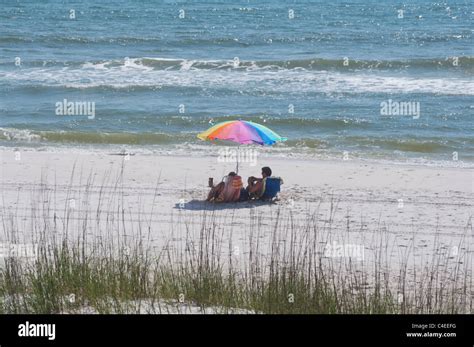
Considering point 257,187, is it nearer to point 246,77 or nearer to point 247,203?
point 247,203

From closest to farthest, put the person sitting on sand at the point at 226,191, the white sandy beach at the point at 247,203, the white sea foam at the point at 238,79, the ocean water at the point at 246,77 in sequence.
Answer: the white sandy beach at the point at 247,203 < the person sitting on sand at the point at 226,191 < the ocean water at the point at 246,77 < the white sea foam at the point at 238,79

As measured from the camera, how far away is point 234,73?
31.3 m

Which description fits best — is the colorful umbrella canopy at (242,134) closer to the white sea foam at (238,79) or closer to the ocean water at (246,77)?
the ocean water at (246,77)

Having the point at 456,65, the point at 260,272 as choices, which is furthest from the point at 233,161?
the point at 456,65


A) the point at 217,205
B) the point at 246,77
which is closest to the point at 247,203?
the point at 217,205

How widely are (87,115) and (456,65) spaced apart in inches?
566

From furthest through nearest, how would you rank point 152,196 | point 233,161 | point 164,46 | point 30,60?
point 164,46
point 30,60
point 233,161
point 152,196

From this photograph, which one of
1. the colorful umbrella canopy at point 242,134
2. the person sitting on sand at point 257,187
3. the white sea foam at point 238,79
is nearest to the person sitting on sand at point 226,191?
the person sitting on sand at point 257,187

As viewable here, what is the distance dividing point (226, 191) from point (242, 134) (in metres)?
0.92

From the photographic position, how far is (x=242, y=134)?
14188mm

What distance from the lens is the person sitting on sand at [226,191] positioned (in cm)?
1438

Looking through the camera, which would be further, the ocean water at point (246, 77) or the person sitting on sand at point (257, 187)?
the ocean water at point (246, 77)

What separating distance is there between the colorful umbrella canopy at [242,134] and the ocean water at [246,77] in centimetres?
570

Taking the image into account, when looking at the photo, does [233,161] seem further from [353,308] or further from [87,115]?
[353,308]
